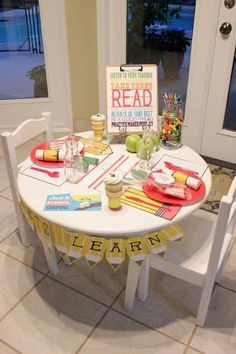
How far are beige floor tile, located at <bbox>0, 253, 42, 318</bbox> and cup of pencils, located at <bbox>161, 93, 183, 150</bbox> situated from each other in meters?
0.93

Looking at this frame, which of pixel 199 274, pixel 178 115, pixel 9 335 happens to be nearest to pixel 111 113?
pixel 178 115

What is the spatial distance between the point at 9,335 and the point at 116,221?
2.43 ft

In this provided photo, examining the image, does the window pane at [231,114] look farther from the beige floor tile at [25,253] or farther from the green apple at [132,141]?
the beige floor tile at [25,253]

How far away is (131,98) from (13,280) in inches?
42.3

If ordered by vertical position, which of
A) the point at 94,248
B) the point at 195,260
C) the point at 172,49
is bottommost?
the point at 195,260

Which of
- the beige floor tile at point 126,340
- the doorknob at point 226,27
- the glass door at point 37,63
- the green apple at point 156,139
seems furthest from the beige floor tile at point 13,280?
the doorknob at point 226,27

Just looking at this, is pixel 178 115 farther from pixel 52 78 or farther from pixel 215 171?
pixel 52 78

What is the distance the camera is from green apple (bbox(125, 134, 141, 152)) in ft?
5.60

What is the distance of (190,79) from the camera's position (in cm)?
267

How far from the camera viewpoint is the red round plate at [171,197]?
1375 mm

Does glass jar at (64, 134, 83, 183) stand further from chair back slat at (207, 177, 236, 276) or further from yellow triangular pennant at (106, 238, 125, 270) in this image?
chair back slat at (207, 177, 236, 276)

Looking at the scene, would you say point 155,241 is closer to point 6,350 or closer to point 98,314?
point 98,314

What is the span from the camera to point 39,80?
10.8ft

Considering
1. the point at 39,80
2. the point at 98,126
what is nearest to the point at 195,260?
the point at 98,126
